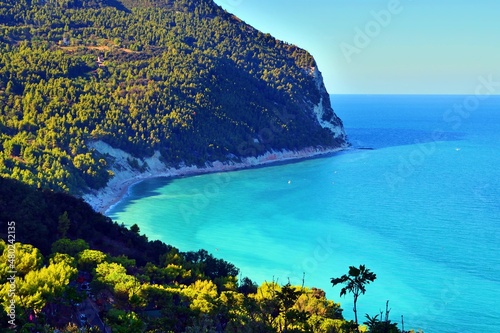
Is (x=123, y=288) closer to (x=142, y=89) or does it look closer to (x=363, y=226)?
(x=363, y=226)

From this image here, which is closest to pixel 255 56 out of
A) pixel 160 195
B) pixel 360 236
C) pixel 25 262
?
pixel 160 195

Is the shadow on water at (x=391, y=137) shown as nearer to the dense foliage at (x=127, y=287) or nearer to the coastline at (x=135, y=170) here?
the coastline at (x=135, y=170)

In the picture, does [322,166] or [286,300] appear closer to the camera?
[286,300]

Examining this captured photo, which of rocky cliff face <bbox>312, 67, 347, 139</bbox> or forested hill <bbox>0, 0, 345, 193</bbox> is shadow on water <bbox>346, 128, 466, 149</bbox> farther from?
forested hill <bbox>0, 0, 345, 193</bbox>

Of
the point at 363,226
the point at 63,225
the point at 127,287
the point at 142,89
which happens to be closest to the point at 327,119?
the point at 142,89

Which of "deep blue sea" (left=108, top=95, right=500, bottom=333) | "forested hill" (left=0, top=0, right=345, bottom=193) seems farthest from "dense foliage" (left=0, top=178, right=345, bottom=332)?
"forested hill" (left=0, top=0, right=345, bottom=193)

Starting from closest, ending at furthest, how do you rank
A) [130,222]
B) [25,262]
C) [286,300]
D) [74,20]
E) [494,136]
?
[286,300] → [25,262] → [130,222] → [74,20] → [494,136]

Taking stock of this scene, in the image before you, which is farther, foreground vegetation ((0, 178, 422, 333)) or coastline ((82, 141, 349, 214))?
coastline ((82, 141, 349, 214))

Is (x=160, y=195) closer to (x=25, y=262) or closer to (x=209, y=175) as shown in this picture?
(x=209, y=175)
